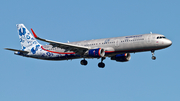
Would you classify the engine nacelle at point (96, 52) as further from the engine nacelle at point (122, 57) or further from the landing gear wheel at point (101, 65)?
the engine nacelle at point (122, 57)

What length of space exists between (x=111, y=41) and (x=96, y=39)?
13.5 feet

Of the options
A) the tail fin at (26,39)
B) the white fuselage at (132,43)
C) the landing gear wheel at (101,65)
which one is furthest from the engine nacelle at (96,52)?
the tail fin at (26,39)

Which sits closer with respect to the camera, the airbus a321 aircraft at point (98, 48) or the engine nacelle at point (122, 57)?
the airbus a321 aircraft at point (98, 48)

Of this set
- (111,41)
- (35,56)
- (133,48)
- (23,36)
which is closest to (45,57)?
(35,56)

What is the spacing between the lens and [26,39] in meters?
71.4

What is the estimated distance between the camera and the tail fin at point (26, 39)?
6999cm

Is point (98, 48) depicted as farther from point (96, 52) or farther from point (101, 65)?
point (101, 65)

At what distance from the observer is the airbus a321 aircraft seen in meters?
56.2

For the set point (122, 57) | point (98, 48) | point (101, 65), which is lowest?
point (101, 65)

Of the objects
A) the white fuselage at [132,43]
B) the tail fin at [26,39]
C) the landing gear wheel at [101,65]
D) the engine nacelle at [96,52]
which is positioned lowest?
the landing gear wheel at [101,65]

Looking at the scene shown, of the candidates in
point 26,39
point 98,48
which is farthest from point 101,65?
point 26,39

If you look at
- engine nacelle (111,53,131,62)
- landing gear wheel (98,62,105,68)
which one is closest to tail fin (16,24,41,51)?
landing gear wheel (98,62,105,68)

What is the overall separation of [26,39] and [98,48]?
64.6 ft

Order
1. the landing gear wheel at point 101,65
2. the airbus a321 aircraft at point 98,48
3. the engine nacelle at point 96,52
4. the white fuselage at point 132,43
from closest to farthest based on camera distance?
the white fuselage at point 132,43 < the airbus a321 aircraft at point 98,48 < the engine nacelle at point 96,52 < the landing gear wheel at point 101,65
